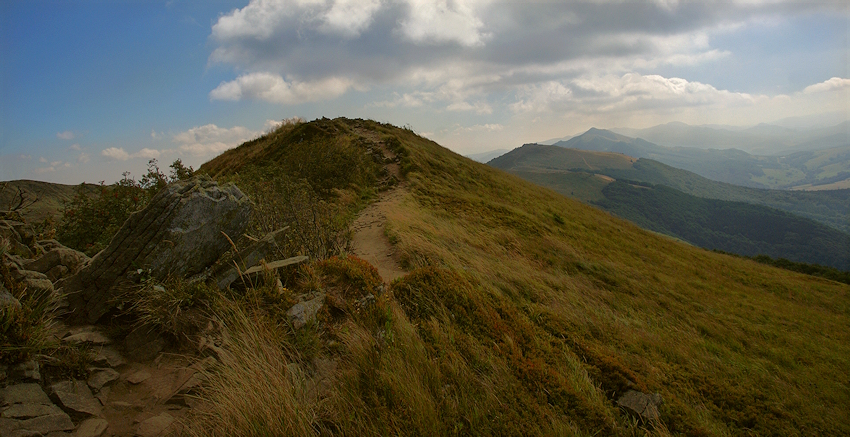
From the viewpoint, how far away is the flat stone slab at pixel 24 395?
10.1ft

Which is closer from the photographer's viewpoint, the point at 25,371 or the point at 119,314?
the point at 25,371

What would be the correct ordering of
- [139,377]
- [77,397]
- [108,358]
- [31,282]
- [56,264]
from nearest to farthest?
[77,397] < [139,377] < [108,358] < [31,282] < [56,264]

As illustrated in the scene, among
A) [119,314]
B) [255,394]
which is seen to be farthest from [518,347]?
[119,314]

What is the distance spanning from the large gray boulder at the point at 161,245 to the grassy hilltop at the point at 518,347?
163 cm

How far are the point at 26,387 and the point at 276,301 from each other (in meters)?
2.39

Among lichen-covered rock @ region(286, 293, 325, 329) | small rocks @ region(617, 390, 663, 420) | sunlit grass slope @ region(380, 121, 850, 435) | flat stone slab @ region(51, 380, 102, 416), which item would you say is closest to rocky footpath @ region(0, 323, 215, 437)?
flat stone slab @ region(51, 380, 102, 416)

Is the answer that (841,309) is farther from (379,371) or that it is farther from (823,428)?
(379,371)

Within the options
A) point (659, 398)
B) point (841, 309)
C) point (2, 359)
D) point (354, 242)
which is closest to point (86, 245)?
point (354, 242)

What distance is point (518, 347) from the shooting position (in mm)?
4957

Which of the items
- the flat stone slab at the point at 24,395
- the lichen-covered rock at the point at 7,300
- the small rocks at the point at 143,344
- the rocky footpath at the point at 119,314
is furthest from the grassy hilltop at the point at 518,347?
the lichen-covered rock at the point at 7,300

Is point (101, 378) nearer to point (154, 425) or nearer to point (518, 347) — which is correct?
point (154, 425)

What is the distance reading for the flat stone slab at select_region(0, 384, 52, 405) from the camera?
308 centimetres

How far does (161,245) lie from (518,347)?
5.20 metres

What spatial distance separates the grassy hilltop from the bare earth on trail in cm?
46
